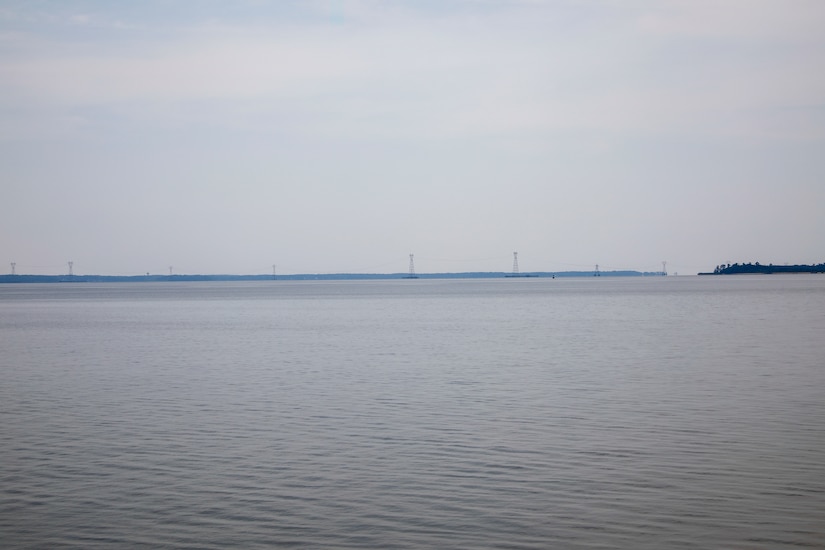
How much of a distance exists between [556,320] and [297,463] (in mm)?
46696

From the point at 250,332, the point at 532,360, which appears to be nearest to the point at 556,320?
the point at 250,332

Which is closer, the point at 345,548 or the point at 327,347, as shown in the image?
the point at 345,548

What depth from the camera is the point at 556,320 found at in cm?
6006

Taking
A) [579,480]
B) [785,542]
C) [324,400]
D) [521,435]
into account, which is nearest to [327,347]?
[324,400]

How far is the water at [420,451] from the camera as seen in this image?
11.2 metres

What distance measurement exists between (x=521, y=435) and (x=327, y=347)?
75.7 ft

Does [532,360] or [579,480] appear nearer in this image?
[579,480]

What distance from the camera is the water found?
11.2 metres

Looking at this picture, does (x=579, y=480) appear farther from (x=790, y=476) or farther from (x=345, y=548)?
(x=345, y=548)

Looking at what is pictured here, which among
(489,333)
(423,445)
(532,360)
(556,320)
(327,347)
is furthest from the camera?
(556,320)

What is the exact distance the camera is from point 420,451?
15688 mm

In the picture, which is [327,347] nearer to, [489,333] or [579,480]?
[489,333]

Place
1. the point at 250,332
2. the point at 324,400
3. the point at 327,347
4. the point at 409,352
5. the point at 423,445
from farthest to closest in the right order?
the point at 250,332 < the point at 327,347 < the point at 409,352 < the point at 324,400 < the point at 423,445

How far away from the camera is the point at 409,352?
36125 millimetres
